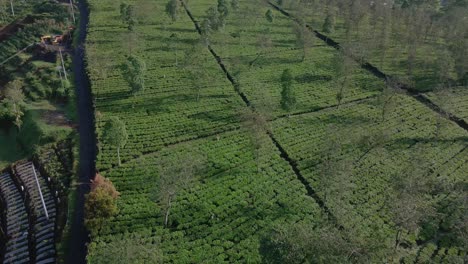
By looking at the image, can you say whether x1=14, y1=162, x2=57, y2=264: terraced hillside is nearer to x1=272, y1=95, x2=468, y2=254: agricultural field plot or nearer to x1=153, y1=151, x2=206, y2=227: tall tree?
x1=153, y1=151, x2=206, y2=227: tall tree

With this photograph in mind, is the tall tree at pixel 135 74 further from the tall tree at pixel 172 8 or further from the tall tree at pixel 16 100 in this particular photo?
the tall tree at pixel 172 8

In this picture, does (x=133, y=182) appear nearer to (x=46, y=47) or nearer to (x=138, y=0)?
(x=46, y=47)

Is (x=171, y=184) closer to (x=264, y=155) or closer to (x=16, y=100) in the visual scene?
(x=264, y=155)

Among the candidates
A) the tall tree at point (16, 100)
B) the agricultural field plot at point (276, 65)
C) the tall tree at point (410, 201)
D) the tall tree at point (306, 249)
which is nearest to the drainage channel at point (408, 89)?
the agricultural field plot at point (276, 65)

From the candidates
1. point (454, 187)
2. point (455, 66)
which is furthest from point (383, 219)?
point (455, 66)

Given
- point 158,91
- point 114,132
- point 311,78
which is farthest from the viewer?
point 311,78

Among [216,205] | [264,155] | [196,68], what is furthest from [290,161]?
[196,68]
